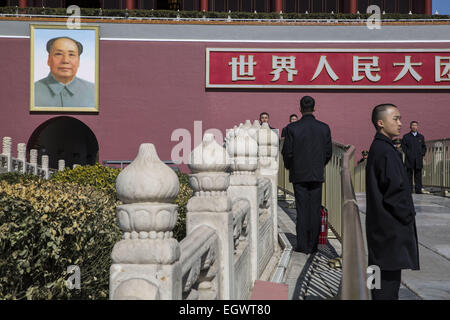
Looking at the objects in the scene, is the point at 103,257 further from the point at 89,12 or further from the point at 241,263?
the point at 89,12

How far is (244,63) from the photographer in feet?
66.7

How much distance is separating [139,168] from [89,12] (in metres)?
19.9

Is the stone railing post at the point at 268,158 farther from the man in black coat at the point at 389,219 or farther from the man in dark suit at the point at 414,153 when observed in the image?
the man in dark suit at the point at 414,153

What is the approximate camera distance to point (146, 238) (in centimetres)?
256

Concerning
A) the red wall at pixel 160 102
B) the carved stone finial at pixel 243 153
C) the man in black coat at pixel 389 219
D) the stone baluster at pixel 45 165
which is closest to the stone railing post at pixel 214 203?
the man in black coat at pixel 389 219

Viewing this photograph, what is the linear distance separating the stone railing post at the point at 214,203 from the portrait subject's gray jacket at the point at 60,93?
17313mm

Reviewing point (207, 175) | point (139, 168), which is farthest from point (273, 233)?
point (139, 168)

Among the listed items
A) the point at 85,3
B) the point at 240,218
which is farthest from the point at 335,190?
the point at 85,3

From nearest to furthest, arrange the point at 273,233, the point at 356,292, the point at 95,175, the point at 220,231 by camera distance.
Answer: the point at 356,292, the point at 220,231, the point at 273,233, the point at 95,175

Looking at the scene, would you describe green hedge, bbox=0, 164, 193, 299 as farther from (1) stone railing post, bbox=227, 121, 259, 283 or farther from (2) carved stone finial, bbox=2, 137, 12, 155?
(2) carved stone finial, bbox=2, 137, 12, 155

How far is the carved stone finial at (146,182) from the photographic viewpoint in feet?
8.39

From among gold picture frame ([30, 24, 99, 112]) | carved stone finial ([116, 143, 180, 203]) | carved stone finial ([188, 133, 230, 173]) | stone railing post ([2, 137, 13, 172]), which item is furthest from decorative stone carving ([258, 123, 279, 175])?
gold picture frame ([30, 24, 99, 112])

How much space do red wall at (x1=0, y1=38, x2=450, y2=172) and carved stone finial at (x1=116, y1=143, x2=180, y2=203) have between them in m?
18.2

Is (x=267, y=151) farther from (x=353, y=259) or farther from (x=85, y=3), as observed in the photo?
(x=85, y=3)
